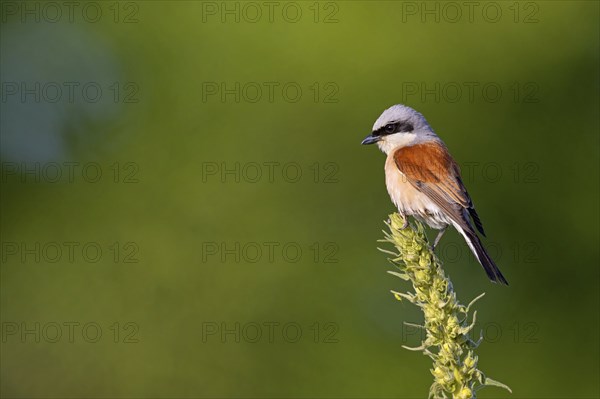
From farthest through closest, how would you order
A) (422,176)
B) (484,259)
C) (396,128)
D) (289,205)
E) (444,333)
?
(289,205) < (396,128) < (422,176) < (484,259) < (444,333)

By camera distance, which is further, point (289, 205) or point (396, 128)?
point (289, 205)

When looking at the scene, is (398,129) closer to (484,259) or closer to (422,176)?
(422,176)

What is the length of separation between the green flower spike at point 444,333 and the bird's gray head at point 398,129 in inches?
110

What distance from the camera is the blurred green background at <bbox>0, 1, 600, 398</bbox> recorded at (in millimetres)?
6438

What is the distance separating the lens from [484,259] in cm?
331

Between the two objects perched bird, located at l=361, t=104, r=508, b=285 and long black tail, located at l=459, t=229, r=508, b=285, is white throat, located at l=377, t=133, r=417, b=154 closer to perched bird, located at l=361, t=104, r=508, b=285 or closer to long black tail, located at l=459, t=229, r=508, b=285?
perched bird, located at l=361, t=104, r=508, b=285

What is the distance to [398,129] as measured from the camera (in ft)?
14.6

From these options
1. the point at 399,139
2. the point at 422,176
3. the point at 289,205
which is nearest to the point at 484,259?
the point at 422,176

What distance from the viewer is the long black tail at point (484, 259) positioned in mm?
3160

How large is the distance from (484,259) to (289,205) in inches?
144

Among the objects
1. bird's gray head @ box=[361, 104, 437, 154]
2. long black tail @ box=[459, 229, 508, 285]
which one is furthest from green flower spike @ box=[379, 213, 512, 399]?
bird's gray head @ box=[361, 104, 437, 154]

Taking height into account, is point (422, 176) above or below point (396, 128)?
below

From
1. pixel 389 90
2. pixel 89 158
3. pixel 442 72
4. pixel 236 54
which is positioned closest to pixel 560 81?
pixel 442 72

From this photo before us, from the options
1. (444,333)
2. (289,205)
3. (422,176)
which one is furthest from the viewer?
(289,205)
